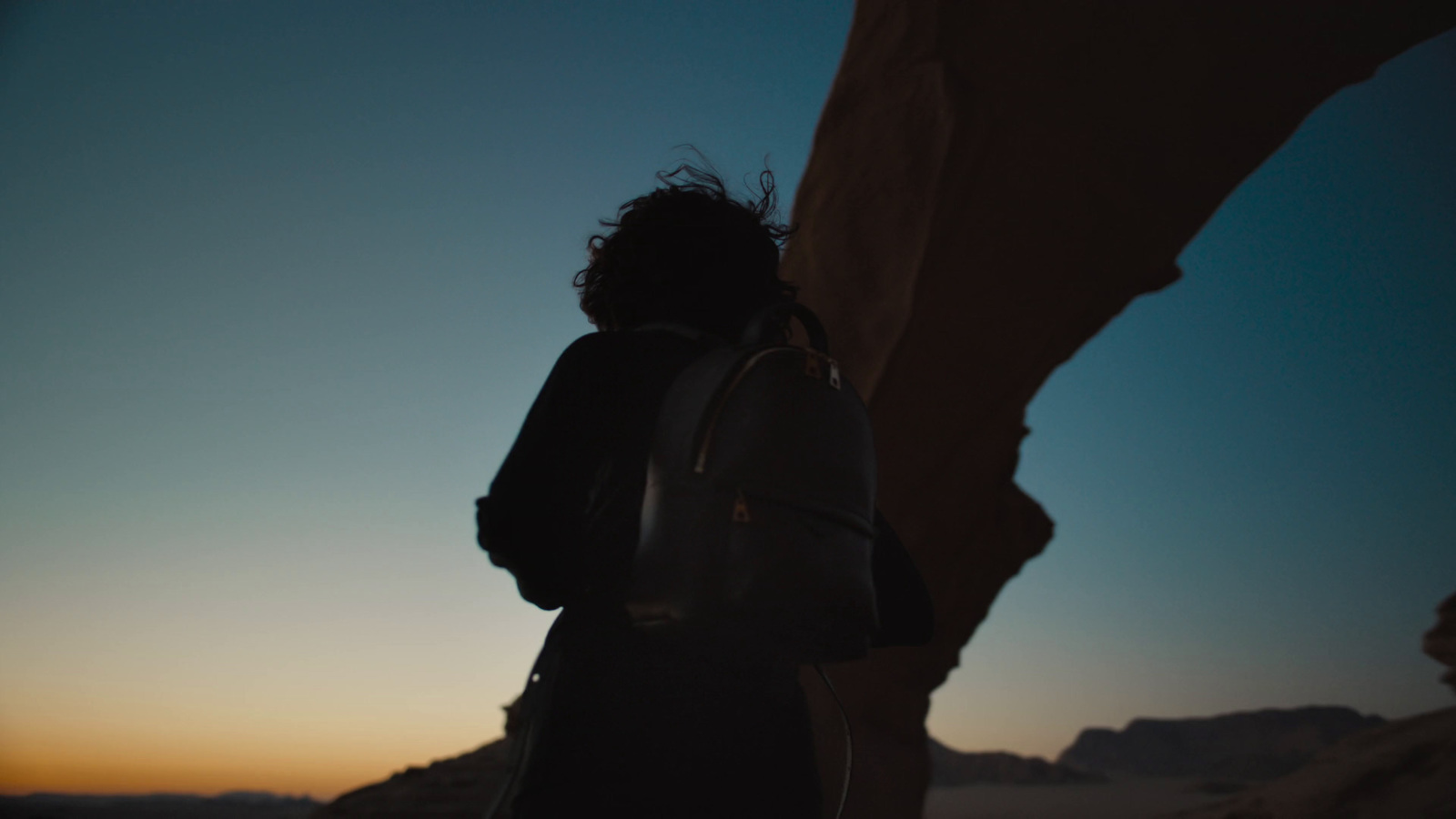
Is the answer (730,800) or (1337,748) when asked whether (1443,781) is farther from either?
(730,800)

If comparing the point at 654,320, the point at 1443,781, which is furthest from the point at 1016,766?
the point at 654,320

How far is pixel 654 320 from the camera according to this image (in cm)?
125

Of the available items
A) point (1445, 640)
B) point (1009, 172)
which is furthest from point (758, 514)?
point (1445, 640)

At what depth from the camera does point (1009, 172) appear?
14.2ft

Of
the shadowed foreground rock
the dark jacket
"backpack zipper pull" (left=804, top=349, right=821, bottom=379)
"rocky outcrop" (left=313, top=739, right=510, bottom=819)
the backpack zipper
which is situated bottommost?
"rocky outcrop" (left=313, top=739, right=510, bottom=819)

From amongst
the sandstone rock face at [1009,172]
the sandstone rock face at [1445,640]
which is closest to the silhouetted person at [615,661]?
the sandstone rock face at [1009,172]

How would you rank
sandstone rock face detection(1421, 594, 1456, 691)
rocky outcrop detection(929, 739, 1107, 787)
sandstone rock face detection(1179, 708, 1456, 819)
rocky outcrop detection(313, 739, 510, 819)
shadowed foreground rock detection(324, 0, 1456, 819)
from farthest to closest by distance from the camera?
rocky outcrop detection(929, 739, 1107, 787) → rocky outcrop detection(313, 739, 510, 819) → sandstone rock face detection(1421, 594, 1456, 691) → sandstone rock face detection(1179, 708, 1456, 819) → shadowed foreground rock detection(324, 0, 1456, 819)

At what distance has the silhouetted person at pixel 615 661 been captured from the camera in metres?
0.90

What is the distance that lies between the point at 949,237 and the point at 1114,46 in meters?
1.18

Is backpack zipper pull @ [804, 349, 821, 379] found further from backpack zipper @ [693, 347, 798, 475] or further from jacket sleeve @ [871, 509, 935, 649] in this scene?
jacket sleeve @ [871, 509, 935, 649]

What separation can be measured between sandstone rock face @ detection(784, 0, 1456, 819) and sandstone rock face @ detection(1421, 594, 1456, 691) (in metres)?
4.60

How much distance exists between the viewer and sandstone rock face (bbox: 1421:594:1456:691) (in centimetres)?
675

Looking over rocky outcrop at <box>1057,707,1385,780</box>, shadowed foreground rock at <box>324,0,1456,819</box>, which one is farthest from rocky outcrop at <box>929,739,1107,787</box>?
shadowed foreground rock at <box>324,0,1456,819</box>

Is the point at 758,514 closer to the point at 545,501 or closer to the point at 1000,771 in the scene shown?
the point at 545,501
